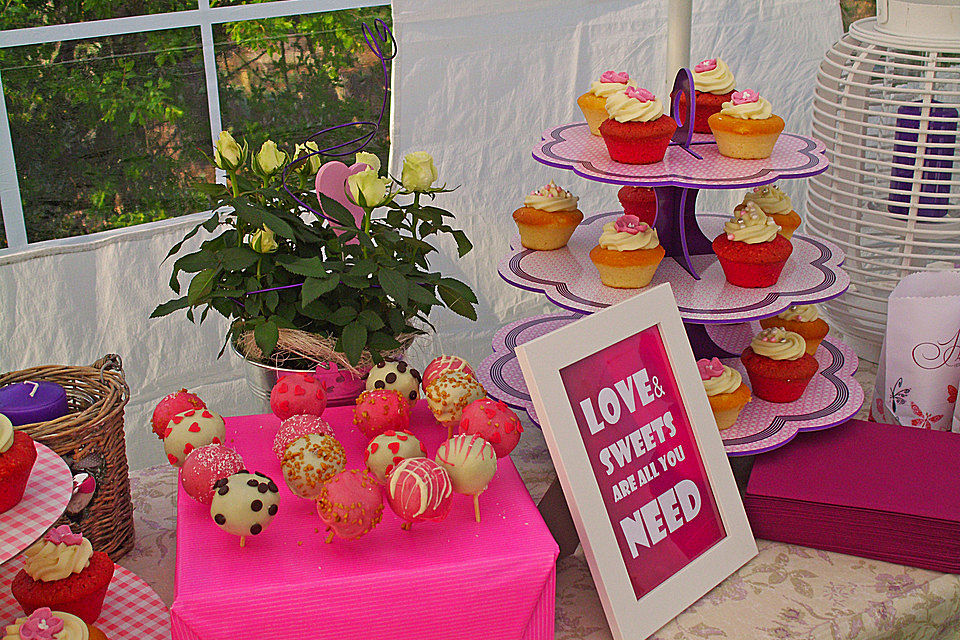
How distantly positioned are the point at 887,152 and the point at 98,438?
1.09 m

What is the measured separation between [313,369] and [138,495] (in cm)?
27

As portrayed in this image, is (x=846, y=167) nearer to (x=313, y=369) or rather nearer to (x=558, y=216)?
(x=558, y=216)

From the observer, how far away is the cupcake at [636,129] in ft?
3.40

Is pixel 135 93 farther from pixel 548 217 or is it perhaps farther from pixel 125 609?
pixel 125 609

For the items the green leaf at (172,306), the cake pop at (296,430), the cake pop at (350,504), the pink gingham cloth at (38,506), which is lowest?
the cake pop at (350,504)

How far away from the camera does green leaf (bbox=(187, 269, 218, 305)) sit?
38.3 inches

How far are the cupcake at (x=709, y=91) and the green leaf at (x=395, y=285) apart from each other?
0.47 metres

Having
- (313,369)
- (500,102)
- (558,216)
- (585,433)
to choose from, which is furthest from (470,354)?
(585,433)

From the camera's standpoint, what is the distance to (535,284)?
3.53 ft

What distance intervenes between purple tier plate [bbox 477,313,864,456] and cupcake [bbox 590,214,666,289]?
0.57ft

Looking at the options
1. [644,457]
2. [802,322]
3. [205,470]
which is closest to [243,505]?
[205,470]

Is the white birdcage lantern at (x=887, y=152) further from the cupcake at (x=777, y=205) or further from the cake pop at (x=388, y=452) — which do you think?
the cake pop at (x=388, y=452)

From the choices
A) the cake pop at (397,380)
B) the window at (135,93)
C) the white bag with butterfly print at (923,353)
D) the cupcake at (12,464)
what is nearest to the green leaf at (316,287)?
the cake pop at (397,380)

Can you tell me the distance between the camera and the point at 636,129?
3.40 feet
